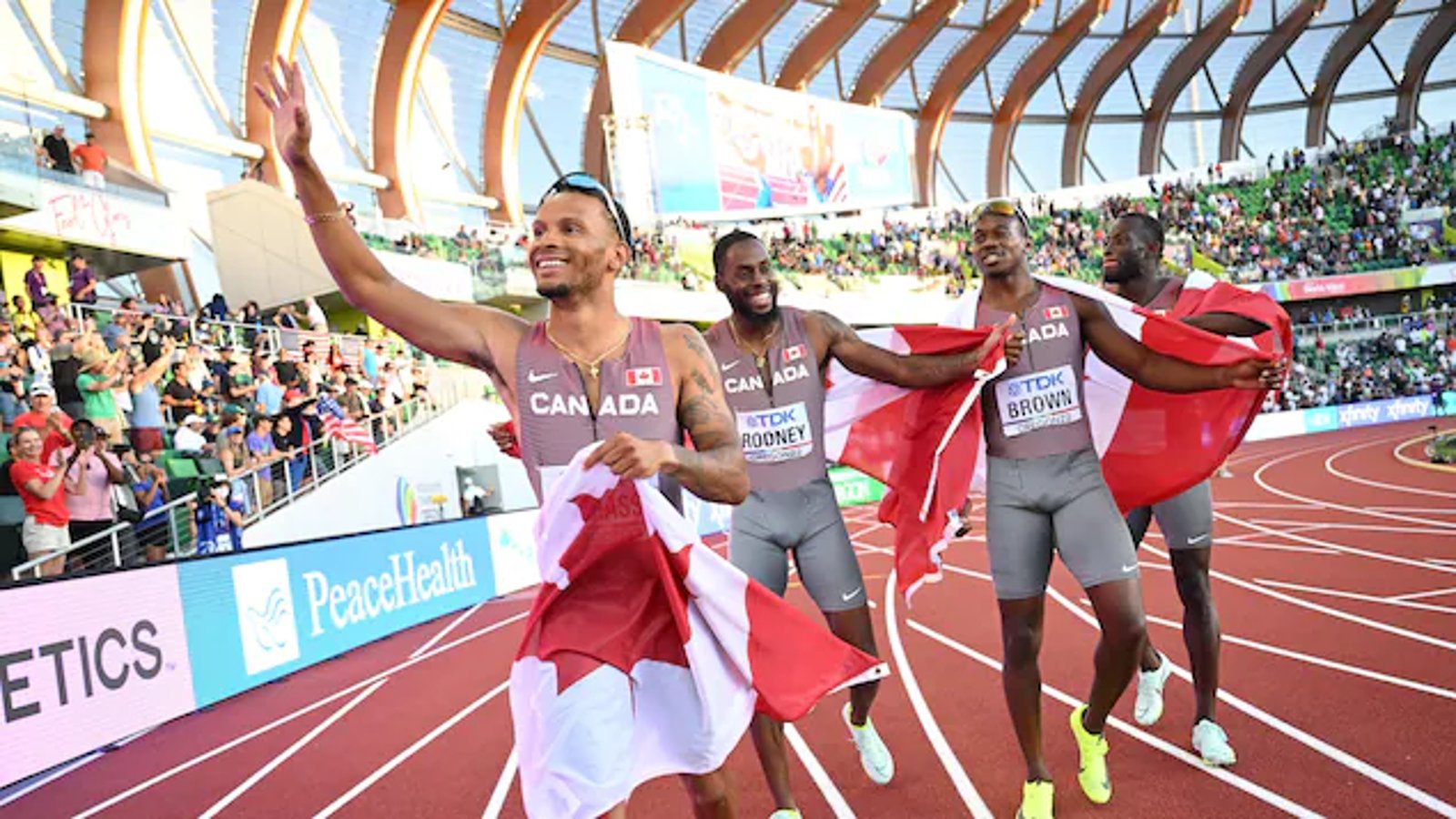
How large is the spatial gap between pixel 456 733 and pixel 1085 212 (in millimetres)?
41323

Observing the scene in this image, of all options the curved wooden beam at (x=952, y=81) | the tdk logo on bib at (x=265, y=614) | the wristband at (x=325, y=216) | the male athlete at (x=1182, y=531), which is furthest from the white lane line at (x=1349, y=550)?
the curved wooden beam at (x=952, y=81)

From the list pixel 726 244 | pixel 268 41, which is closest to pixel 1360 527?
pixel 726 244

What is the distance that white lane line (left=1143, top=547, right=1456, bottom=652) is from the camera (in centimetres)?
615

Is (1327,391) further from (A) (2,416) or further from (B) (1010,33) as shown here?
(A) (2,416)

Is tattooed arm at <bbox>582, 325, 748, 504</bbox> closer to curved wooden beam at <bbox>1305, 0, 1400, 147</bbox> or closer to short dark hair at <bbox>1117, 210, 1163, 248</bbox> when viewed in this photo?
short dark hair at <bbox>1117, 210, 1163, 248</bbox>

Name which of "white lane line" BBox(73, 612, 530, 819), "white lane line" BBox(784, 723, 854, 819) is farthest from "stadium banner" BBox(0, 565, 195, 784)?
"white lane line" BBox(784, 723, 854, 819)

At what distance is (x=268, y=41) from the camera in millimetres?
27484

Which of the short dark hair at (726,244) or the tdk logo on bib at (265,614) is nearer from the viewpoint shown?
the short dark hair at (726,244)

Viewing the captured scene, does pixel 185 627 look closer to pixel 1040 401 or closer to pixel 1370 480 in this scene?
pixel 1040 401

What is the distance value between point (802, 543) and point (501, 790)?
2091 mm

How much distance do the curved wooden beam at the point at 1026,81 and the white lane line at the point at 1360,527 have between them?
A: 39.8m

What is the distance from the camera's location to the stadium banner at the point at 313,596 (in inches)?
315

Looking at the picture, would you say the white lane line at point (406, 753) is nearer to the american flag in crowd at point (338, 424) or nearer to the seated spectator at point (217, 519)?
the seated spectator at point (217, 519)

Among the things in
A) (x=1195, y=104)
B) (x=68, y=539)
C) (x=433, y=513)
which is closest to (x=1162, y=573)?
(x=68, y=539)
